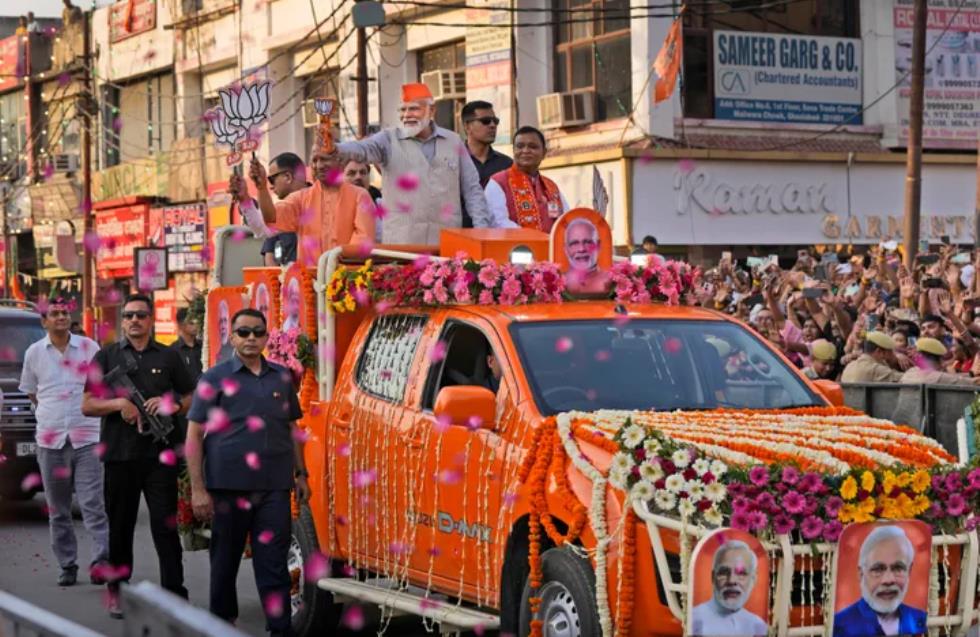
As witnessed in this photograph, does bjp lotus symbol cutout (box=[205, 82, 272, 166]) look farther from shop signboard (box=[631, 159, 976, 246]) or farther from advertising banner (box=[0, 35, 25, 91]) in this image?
advertising banner (box=[0, 35, 25, 91])

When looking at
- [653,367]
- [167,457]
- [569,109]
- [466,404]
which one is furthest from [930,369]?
[569,109]

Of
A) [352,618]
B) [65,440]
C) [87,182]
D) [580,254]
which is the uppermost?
[87,182]

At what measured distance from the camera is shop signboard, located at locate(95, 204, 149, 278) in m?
43.7

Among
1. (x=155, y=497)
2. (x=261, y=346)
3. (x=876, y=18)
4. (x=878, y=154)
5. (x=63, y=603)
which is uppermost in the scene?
(x=876, y=18)

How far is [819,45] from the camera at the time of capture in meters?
29.2

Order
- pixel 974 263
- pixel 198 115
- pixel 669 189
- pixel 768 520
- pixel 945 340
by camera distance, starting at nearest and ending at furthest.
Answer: pixel 768 520
pixel 945 340
pixel 974 263
pixel 669 189
pixel 198 115

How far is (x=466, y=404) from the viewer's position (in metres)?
8.30

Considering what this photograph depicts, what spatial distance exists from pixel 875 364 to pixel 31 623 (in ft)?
34.9

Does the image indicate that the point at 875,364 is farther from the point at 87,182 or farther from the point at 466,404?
the point at 87,182

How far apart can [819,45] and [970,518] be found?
882 inches

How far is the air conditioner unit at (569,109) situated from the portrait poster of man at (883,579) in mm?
21363

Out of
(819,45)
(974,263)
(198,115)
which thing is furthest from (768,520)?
(198,115)

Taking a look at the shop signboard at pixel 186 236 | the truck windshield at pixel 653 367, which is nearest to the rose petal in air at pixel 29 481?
the truck windshield at pixel 653 367

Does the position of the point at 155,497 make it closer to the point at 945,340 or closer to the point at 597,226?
the point at 597,226
